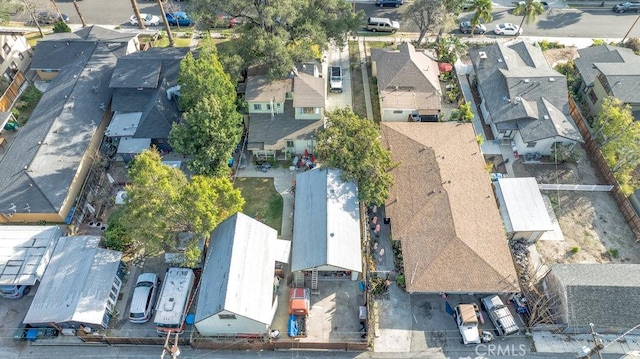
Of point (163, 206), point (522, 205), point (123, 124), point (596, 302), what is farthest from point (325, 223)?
point (123, 124)

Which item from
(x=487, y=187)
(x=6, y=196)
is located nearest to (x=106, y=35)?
(x=6, y=196)

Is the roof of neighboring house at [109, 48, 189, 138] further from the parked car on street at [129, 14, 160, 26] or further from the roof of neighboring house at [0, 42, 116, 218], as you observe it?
the parked car on street at [129, 14, 160, 26]

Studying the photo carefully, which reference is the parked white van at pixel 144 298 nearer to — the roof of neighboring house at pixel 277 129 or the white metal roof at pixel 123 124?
the roof of neighboring house at pixel 277 129

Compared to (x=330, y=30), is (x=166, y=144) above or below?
below

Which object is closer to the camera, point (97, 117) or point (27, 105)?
point (97, 117)

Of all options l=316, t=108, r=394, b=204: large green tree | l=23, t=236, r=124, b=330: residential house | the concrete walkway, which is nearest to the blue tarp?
l=316, t=108, r=394, b=204: large green tree

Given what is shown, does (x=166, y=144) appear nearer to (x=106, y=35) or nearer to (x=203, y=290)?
(x=203, y=290)

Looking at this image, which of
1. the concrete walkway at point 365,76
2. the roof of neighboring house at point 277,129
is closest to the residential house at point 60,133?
the roof of neighboring house at point 277,129
